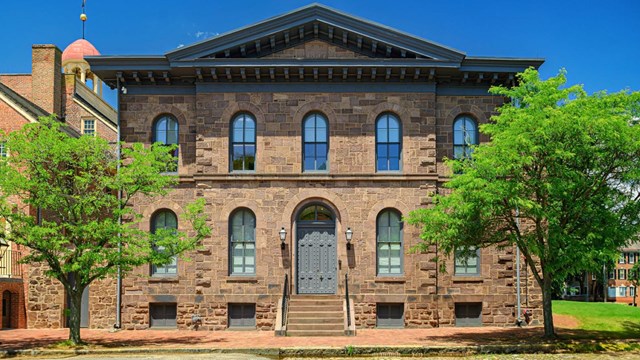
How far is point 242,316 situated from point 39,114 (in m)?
13.5

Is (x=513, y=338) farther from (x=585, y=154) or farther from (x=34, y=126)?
(x=34, y=126)

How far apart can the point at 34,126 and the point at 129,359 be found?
747cm

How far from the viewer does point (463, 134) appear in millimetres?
27469

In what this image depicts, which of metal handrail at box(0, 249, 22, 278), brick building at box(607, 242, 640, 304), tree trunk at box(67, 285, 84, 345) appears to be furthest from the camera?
brick building at box(607, 242, 640, 304)

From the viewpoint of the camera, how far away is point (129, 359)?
19.3 meters

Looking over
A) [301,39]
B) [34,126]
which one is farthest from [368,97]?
[34,126]

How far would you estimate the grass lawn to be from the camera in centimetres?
2473

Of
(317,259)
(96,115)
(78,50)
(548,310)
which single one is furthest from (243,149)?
(78,50)

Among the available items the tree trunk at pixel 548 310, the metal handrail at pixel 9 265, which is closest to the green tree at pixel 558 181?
the tree trunk at pixel 548 310

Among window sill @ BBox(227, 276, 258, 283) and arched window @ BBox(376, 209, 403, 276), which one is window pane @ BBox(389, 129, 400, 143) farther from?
window sill @ BBox(227, 276, 258, 283)

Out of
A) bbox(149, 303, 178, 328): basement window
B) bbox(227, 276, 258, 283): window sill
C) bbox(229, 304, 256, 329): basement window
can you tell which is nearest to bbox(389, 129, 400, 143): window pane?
bbox(227, 276, 258, 283): window sill

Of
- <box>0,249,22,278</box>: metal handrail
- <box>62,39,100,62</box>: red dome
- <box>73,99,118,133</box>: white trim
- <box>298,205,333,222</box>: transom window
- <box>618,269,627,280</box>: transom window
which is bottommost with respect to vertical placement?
<box>618,269,627,280</box>: transom window

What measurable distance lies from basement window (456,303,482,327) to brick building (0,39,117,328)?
14469mm

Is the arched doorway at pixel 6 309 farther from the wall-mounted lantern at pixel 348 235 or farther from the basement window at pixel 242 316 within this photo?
the wall-mounted lantern at pixel 348 235
